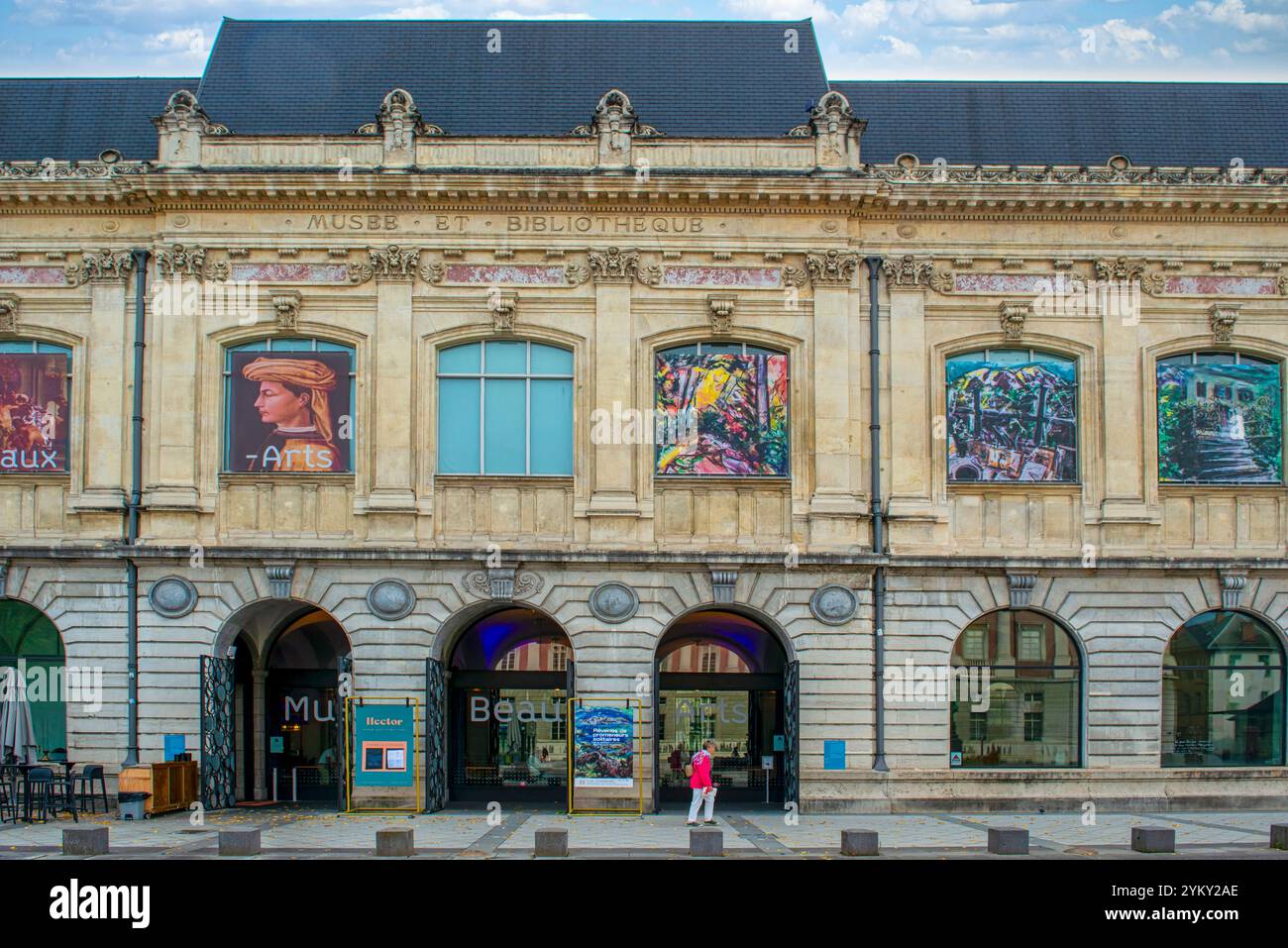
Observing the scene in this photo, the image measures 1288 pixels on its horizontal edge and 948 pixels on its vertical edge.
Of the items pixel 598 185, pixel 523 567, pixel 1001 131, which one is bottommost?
pixel 523 567

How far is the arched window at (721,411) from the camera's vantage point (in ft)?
115

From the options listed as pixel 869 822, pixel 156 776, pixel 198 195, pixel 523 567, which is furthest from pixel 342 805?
pixel 198 195

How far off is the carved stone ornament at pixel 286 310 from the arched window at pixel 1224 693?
1989cm

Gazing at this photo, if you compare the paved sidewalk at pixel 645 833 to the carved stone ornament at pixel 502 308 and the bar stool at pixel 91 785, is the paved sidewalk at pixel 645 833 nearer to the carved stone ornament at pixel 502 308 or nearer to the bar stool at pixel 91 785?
the bar stool at pixel 91 785

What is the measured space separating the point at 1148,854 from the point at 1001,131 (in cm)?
2010

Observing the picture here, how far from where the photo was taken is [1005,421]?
35312 mm

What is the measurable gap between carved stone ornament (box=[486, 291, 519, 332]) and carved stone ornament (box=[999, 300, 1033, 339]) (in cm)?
1052

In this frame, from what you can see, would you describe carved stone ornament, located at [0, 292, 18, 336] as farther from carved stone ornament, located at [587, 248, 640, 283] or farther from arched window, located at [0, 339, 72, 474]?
carved stone ornament, located at [587, 248, 640, 283]

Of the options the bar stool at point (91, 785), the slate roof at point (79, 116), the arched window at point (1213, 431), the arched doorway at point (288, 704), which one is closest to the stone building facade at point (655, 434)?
the arched window at point (1213, 431)

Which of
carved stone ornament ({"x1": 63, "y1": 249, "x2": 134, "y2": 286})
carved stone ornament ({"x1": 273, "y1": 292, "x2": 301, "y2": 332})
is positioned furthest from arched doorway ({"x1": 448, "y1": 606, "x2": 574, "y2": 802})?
carved stone ornament ({"x1": 63, "y1": 249, "x2": 134, "y2": 286})

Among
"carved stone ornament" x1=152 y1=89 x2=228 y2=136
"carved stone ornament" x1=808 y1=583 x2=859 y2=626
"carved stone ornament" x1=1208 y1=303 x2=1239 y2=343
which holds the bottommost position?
"carved stone ornament" x1=808 y1=583 x2=859 y2=626

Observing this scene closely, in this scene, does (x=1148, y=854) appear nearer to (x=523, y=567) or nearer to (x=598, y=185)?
(x=523, y=567)

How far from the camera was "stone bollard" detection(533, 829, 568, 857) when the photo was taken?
25078mm
